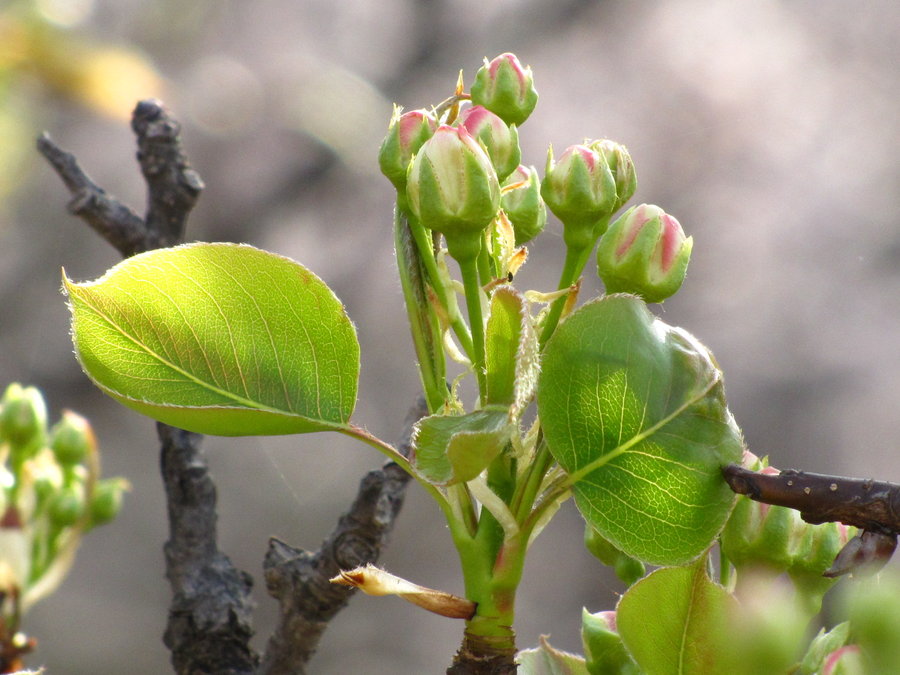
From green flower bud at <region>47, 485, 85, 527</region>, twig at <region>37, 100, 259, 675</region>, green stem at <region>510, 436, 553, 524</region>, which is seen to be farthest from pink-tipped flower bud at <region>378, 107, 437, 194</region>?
green flower bud at <region>47, 485, 85, 527</region>

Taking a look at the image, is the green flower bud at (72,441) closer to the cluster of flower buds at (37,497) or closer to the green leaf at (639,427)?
the cluster of flower buds at (37,497)

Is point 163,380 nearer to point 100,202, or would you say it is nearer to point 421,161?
point 421,161

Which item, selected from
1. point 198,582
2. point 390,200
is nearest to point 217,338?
point 198,582

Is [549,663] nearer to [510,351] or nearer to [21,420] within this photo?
[510,351]

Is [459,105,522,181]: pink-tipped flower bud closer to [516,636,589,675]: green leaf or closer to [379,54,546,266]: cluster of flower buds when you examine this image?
[379,54,546,266]: cluster of flower buds

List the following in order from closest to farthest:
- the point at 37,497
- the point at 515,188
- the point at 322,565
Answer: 1. the point at 515,188
2. the point at 322,565
3. the point at 37,497

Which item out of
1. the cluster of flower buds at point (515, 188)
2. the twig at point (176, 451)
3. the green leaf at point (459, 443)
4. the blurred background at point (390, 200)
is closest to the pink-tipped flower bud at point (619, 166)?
the cluster of flower buds at point (515, 188)
